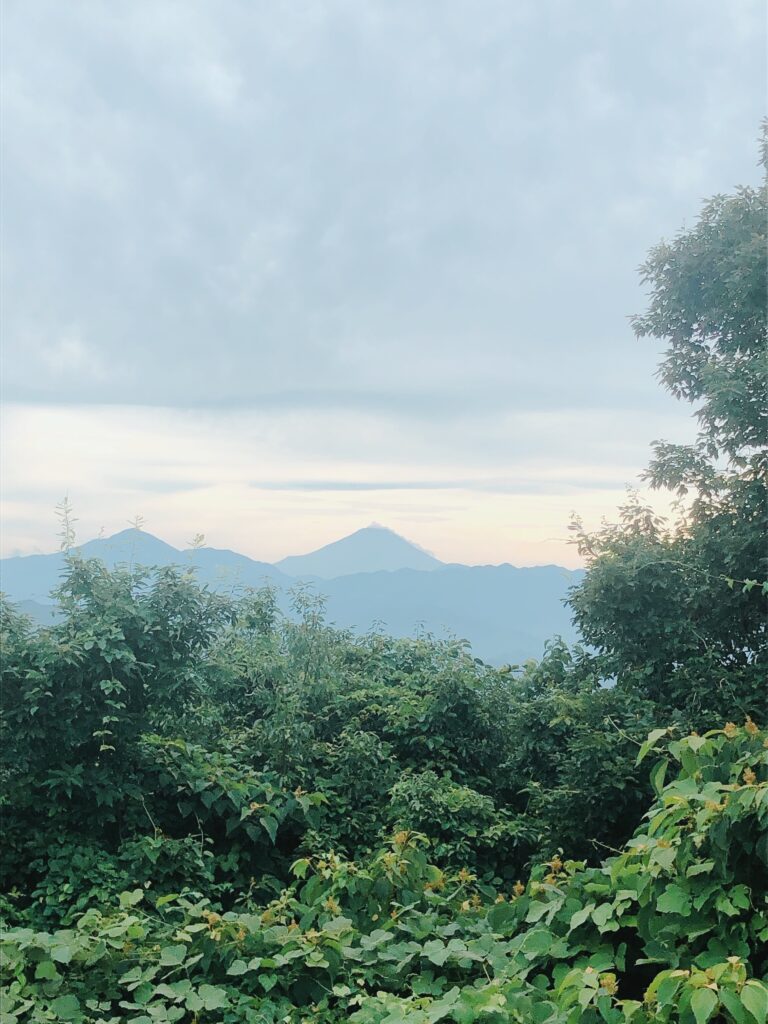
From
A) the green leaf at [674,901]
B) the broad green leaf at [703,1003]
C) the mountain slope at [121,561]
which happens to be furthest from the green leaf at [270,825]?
the broad green leaf at [703,1003]

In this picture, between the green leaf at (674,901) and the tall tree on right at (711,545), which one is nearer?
the green leaf at (674,901)

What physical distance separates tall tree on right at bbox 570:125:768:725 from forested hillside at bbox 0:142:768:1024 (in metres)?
0.02

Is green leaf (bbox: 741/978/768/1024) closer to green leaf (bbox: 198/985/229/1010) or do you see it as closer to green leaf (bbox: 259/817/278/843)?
green leaf (bbox: 198/985/229/1010)

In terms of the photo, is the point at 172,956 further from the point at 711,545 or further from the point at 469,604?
the point at 469,604

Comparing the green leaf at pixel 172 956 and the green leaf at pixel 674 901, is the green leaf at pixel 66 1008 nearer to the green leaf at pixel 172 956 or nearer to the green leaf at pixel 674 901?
the green leaf at pixel 172 956

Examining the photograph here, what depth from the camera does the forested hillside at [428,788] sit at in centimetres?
238

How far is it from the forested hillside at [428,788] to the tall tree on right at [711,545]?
0.06 feet

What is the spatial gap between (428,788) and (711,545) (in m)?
2.39

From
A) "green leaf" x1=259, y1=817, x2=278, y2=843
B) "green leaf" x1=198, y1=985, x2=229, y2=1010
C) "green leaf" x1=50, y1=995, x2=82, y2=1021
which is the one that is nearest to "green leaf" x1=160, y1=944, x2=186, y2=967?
"green leaf" x1=198, y1=985, x2=229, y2=1010

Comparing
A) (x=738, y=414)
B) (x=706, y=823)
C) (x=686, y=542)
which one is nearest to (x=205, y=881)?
(x=706, y=823)

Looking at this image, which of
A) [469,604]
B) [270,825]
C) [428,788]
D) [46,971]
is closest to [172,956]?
[46,971]

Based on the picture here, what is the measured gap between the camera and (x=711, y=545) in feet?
17.3

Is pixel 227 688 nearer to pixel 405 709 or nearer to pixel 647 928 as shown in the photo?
pixel 405 709

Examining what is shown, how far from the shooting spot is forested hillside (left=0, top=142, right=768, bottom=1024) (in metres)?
2.38
